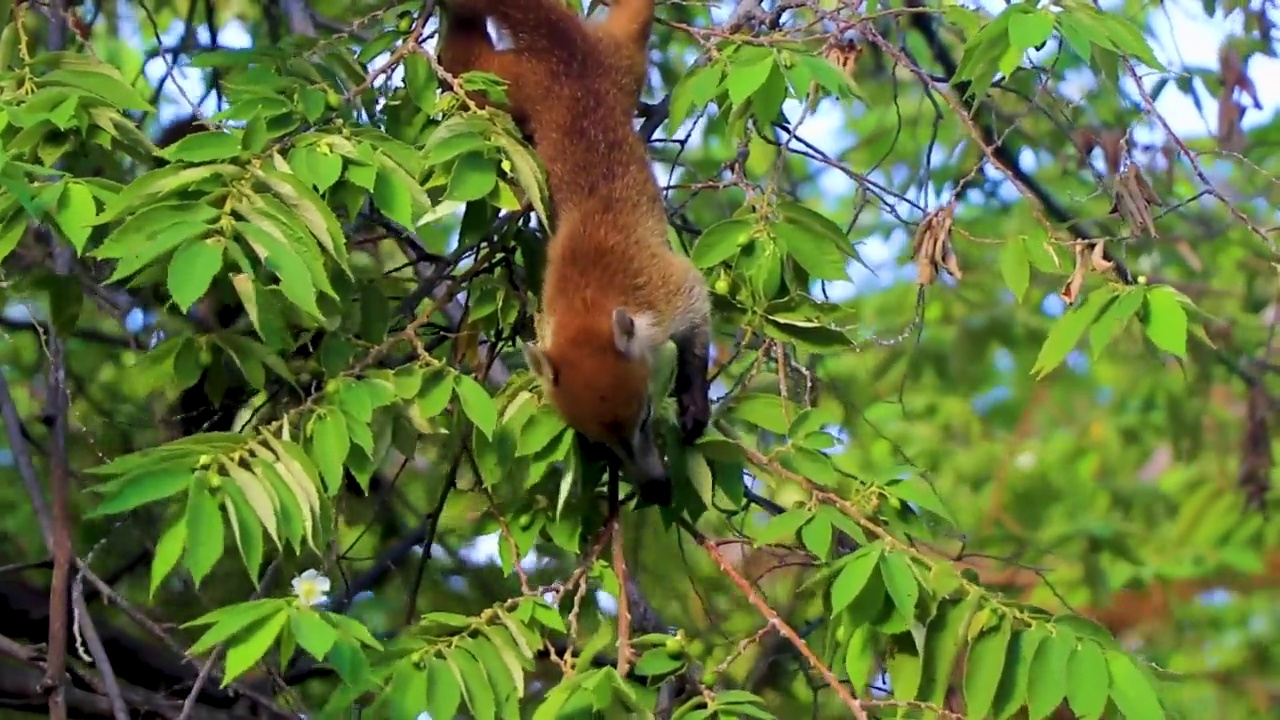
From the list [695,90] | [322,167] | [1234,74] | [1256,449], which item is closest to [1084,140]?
[1234,74]

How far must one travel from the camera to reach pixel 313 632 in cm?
201

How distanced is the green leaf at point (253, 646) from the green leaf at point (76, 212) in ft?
2.45

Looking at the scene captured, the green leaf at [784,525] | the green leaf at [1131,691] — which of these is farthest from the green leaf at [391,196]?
the green leaf at [1131,691]

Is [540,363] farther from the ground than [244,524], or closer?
farther from the ground

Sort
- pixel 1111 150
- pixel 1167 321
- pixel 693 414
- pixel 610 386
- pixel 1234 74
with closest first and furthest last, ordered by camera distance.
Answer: pixel 1167 321, pixel 610 386, pixel 693 414, pixel 1111 150, pixel 1234 74

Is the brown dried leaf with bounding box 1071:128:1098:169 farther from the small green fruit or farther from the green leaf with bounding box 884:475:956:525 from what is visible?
the small green fruit

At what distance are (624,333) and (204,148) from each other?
4.25ft

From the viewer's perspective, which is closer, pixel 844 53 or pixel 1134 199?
pixel 1134 199

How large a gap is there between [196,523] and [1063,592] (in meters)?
3.91

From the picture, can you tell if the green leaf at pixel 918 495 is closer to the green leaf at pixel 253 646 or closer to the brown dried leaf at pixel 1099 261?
the brown dried leaf at pixel 1099 261

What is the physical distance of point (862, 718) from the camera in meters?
2.20

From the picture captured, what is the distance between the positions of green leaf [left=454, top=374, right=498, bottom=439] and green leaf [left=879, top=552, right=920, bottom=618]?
722mm

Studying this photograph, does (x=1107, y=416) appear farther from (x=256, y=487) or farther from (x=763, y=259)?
(x=256, y=487)

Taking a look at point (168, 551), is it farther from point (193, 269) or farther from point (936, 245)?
point (936, 245)
